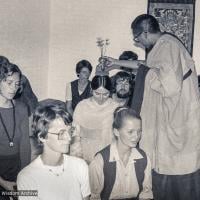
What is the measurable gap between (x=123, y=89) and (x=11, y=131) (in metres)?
1.51

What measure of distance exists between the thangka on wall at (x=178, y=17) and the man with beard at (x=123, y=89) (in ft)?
5.35

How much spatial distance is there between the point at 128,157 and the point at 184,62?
2.81 feet

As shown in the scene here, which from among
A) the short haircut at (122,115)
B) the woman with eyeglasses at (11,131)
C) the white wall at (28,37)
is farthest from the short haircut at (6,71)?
the white wall at (28,37)

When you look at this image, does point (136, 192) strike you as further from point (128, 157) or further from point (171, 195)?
point (171, 195)

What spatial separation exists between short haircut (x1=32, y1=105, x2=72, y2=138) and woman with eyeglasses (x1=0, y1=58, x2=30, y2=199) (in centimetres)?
64

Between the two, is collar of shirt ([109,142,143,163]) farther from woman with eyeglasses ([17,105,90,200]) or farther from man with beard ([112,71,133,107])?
man with beard ([112,71,133,107])

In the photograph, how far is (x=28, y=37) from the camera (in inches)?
200

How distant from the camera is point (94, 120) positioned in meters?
3.47

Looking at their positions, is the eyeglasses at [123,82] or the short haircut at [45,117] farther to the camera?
the eyeglasses at [123,82]

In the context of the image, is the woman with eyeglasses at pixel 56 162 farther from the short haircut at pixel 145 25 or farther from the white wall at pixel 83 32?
the white wall at pixel 83 32

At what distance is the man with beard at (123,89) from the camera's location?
3777 mm

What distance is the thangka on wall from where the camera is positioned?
204 inches

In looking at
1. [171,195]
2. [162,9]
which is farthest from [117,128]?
[162,9]

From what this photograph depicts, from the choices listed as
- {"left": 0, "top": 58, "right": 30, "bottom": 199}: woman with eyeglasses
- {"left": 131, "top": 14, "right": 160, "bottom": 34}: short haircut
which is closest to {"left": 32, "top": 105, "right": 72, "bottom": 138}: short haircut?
{"left": 0, "top": 58, "right": 30, "bottom": 199}: woman with eyeglasses
